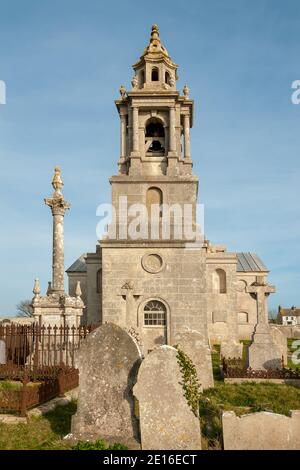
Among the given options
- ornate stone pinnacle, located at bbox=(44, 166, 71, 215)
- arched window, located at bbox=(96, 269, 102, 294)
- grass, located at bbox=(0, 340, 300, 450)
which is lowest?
grass, located at bbox=(0, 340, 300, 450)

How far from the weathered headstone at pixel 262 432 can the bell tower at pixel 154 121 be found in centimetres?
2140

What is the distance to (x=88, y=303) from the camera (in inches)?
1145

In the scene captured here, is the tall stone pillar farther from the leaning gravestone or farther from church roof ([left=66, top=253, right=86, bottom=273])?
the leaning gravestone

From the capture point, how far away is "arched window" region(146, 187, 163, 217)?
27.4 meters

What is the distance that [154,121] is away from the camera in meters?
29.4

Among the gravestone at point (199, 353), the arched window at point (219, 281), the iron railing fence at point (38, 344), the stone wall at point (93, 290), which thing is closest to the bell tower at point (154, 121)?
the stone wall at point (93, 290)

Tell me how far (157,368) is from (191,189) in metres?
20.4

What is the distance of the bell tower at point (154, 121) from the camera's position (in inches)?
1102

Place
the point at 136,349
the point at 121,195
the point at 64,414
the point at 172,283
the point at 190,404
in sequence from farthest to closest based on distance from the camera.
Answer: the point at 121,195, the point at 172,283, the point at 64,414, the point at 136,349, the point at 190,404

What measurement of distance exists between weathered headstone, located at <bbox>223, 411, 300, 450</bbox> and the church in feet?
44.4

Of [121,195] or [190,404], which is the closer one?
[190,404]

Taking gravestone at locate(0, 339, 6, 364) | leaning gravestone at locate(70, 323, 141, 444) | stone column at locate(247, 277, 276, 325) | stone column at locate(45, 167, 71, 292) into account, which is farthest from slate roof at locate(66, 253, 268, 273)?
leaning gravestone at locate(70, 323, 141, 444)
